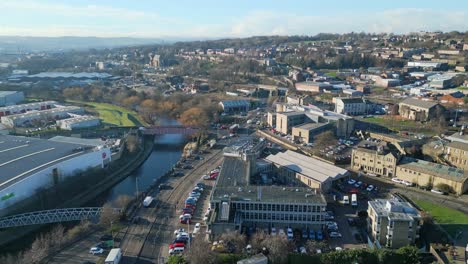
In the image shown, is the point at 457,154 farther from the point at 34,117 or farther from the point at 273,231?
the point at 34,117

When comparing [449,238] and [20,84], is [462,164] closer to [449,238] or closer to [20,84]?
[449,238]

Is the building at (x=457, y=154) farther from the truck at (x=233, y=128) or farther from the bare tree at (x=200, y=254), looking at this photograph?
the bare tree at (x=200, y=254)

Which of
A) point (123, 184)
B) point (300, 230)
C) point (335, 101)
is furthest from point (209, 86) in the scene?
point (300, 230)

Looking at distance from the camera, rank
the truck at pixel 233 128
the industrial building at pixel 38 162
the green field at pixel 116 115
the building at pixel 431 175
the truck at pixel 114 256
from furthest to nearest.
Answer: the green field at pixel 116 115 < the truck at pixel 233 128 < the building at pixel 431 175 < the industrial building at pixel 38 162 < the truck at pixel 114 256

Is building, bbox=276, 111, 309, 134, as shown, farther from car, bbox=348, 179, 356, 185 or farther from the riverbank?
the riverbank

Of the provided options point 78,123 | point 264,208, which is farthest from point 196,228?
point 78,123

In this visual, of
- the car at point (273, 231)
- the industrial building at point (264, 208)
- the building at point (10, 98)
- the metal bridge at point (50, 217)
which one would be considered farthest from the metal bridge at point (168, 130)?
the building at point (10, 98)

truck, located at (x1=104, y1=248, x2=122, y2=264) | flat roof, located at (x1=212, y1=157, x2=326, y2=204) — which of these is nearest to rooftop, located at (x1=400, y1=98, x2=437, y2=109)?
flat roof, located at (x1=212, y1=157, x2=326, y2=204)
